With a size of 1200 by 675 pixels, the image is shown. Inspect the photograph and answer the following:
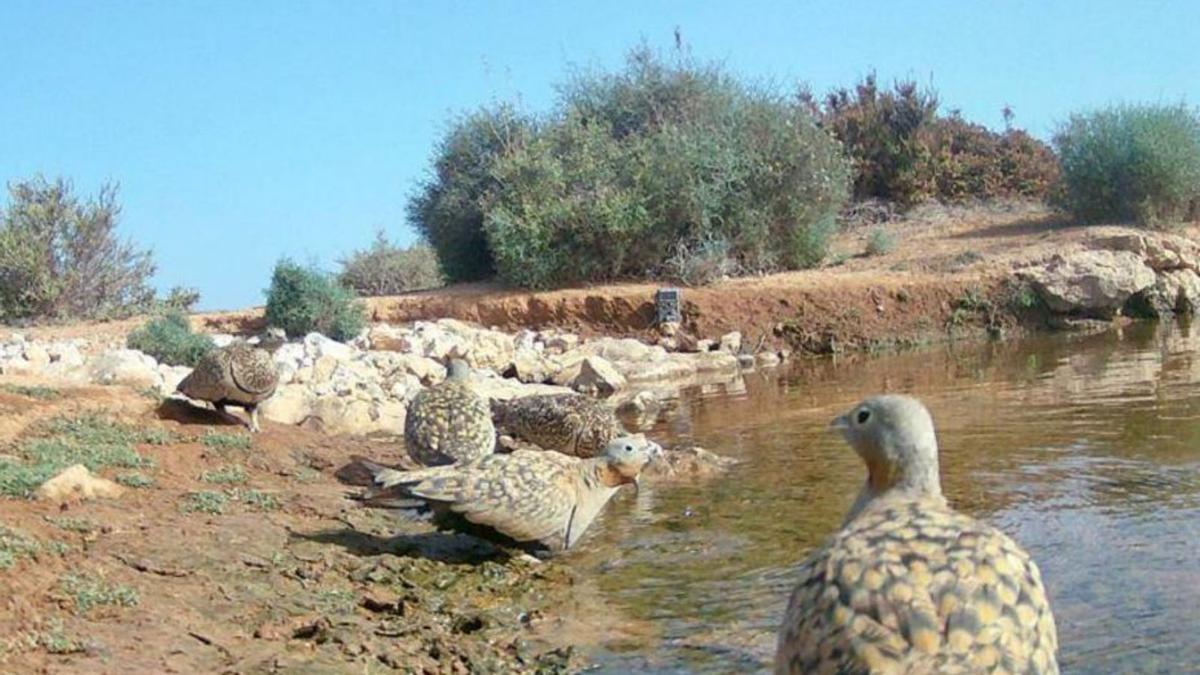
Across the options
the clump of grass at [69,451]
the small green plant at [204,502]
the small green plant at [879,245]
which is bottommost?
the small green plant at [204,502]

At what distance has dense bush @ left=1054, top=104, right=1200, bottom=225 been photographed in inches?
1093

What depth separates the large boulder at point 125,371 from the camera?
12125 mm

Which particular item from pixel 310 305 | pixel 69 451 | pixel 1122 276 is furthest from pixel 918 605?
pixel 1122 276

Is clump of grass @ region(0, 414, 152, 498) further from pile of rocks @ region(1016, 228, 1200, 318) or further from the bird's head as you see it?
pile of rocks @ region(1016, 228, 1200, 318)

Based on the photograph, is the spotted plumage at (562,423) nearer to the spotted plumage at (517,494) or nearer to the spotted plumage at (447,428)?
the spotted plumage at (447,428)

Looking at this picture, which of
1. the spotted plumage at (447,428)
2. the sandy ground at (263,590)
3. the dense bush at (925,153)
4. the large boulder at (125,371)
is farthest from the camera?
the dense bush at (925,153)

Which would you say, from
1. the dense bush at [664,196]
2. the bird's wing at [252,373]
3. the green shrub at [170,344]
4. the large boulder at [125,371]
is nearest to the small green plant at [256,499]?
the bird's wing at [252,373]

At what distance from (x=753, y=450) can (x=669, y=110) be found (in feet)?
66.5

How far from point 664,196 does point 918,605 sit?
23.8 metres

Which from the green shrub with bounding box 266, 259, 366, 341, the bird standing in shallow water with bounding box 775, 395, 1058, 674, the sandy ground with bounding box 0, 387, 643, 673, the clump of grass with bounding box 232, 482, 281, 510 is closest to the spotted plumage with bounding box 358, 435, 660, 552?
the sandy ground with bounding box 0, 387, 643, 673

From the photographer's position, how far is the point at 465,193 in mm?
29094

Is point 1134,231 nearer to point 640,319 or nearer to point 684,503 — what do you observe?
point 640,319

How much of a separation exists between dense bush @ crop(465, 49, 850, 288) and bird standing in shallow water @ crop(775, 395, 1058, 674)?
22.5 m

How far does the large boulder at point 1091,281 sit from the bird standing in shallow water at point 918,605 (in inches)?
870
